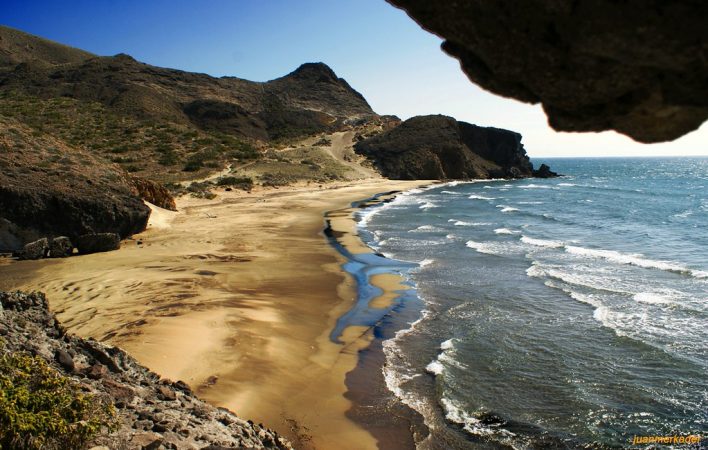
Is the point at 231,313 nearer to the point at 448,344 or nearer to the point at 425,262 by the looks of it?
the point at 448,344

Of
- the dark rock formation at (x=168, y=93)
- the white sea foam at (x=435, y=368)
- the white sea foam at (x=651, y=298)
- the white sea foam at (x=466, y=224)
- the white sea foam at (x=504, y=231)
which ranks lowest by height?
the white sea foam at (x=651, y=298)

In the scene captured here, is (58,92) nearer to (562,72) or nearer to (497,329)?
(497,329)

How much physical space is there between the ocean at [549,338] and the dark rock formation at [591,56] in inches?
231

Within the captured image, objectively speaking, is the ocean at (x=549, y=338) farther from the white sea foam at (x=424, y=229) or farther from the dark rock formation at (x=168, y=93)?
the dark rock formation at (x=168, y=93)

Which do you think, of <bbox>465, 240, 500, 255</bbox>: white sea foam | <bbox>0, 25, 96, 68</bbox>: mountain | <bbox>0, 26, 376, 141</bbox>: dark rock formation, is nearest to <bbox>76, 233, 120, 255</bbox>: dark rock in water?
<bbox>465, 240, 500, 255</bbox>: white sea foam

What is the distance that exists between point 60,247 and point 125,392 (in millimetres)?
14031

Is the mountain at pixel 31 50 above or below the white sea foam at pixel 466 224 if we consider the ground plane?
above

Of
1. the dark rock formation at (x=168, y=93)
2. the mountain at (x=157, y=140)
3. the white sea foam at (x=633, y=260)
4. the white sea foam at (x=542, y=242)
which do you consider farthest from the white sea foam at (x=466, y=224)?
the dark rock formation at (x=168, y=93)

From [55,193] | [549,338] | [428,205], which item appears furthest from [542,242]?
[55,193]

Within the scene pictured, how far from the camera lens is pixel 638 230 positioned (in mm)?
30062

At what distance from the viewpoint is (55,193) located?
17688 mm

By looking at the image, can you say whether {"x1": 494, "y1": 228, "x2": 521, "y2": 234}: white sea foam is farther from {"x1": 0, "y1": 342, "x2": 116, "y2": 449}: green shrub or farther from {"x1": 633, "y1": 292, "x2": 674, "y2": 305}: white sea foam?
{"x1": 0, "y1": 342, "x2": 116, "y2": 449}: green shrub

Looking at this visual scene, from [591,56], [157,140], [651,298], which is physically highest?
[157,140]

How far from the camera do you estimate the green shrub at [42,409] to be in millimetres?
4363
